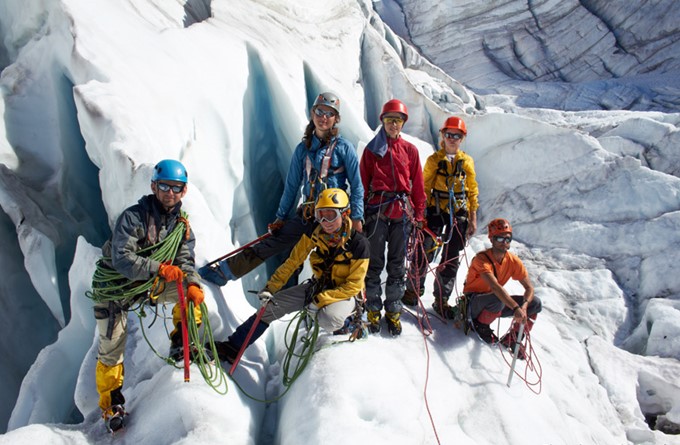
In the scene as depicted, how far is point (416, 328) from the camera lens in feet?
10.4

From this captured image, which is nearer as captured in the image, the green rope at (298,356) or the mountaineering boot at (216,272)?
the green rope at (298,356)

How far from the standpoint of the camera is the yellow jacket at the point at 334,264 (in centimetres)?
254

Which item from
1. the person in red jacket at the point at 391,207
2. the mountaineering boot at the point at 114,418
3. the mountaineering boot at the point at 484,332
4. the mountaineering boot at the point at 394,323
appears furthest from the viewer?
the mountaineering boot at the point at 484,332

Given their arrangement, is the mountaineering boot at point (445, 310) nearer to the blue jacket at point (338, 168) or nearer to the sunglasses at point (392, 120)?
the blue jacket at point (338, 168)

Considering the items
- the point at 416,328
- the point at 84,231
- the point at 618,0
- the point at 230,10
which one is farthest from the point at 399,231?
the point at 618,0

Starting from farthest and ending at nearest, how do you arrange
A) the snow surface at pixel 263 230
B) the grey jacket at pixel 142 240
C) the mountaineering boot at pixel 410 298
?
the mountaineering boot at pixel 410 298 → the snow surface at pixel 263 230 → the grey jacket at pixel 142 240

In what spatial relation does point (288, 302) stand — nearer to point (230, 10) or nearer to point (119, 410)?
point (119, 410)

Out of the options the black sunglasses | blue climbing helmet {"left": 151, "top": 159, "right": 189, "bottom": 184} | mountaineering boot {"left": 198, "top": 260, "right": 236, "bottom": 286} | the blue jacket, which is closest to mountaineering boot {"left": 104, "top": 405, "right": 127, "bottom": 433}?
mountaineering boot {"left": 198, "top": 260, "right": 236, "bottom": 286}

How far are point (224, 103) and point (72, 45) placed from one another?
1.37m

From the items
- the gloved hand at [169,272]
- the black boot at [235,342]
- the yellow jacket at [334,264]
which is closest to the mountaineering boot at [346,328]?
the yellow jacket at [334,264]

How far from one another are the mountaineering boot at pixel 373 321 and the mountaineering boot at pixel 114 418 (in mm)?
1590

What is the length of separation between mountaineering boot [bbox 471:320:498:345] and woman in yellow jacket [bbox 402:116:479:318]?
23cm

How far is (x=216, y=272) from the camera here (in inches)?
113

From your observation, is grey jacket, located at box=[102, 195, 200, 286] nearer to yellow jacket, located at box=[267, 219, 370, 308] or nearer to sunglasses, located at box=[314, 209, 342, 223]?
yellow jacket, located at box=[267, 219, 370, 308]
